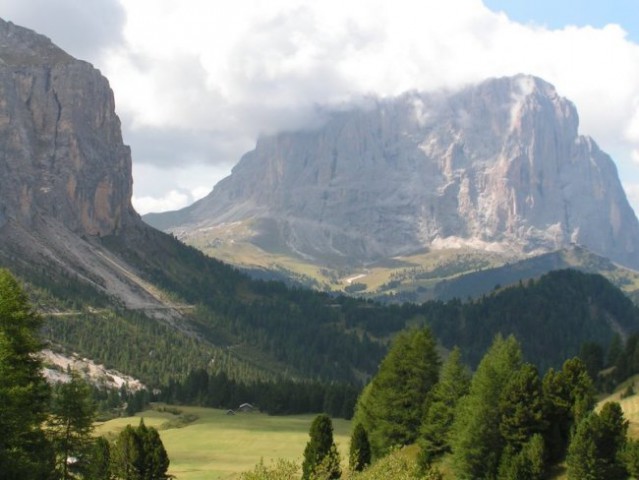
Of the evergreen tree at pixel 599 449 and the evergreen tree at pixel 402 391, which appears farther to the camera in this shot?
the evergreen tree at pixel 402 391

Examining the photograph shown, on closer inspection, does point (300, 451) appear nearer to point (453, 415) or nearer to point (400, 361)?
point (400, 361)

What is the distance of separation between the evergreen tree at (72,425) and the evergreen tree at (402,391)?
29824 mm

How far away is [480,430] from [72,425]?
31.1 meters

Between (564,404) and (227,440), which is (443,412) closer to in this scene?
(564,404)

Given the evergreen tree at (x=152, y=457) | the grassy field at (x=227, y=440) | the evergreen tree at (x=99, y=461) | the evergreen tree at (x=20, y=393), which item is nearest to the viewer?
the evergreen tree at (x=20, y=393)

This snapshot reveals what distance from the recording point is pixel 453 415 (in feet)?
226

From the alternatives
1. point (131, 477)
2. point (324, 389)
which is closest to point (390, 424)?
point (131, 477)

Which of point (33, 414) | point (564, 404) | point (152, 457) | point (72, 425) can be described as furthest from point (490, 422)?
point (33, 414)

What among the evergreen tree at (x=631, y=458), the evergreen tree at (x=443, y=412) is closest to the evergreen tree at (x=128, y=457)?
the evergreen tree at (x=443, y=412)

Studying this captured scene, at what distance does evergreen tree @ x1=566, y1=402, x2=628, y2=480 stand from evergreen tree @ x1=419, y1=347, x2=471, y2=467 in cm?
1425

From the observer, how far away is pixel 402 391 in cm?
7750

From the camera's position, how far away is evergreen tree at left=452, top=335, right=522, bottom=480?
62312 millimetres

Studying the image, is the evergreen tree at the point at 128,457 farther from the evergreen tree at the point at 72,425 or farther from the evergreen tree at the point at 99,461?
the evergreen tree at the point at 72,425

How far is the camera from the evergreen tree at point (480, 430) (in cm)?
6231
